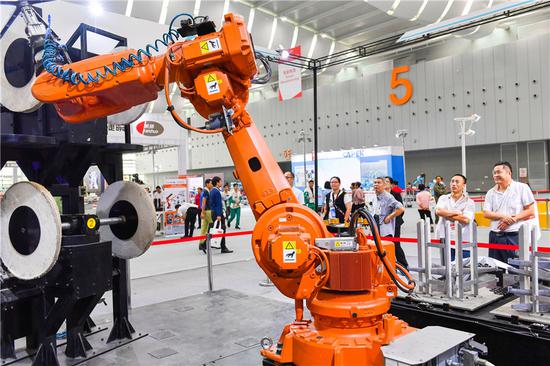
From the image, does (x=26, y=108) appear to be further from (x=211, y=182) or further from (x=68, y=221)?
(x=211, y=182)

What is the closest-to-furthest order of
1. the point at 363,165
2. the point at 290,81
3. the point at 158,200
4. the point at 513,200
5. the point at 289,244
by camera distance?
the point at 289,244, the point at 513,200, the point at 290,81, the point at 158,200, the point at 363,165

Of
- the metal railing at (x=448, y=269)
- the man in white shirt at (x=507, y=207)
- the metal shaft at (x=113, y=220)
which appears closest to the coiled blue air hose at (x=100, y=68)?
the metal shaft at (x=113, y=220)

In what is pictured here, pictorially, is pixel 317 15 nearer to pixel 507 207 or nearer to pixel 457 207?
pixel 457 207

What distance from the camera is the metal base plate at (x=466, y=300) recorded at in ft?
11.5

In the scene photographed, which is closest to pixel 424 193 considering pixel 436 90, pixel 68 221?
pixel 68 221

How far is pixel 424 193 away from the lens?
11.6m

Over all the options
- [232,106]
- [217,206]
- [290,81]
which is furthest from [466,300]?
[290,81]

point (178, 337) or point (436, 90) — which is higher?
point (436, 90)

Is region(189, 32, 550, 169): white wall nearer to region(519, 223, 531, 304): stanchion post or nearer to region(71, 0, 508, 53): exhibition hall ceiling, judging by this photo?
region(71, 0, 508, 53): exhibition hall ceiling

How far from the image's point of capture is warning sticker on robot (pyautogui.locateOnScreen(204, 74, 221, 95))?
3033mm

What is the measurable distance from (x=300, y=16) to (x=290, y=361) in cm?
2252

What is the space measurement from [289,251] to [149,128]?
12972 mm

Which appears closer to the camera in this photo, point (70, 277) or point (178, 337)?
point (70, 277)

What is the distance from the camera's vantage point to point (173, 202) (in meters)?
14.7
